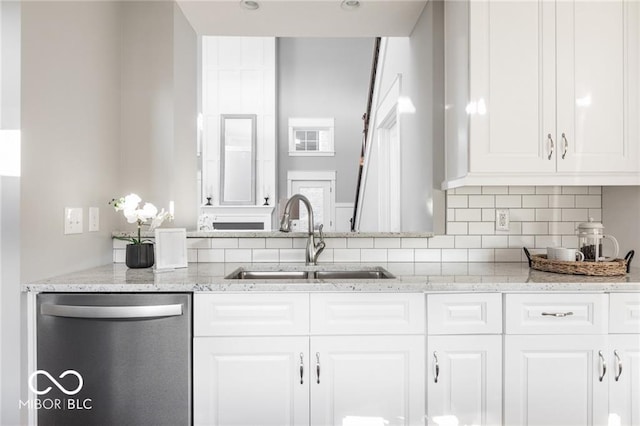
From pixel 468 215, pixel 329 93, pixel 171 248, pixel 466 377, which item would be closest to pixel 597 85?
pixel 468 215

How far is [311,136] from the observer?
6.91m

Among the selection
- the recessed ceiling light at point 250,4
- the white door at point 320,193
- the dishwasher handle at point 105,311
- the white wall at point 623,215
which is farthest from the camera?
the white door at point 320,193

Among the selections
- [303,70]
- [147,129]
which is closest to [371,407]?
[147,129]

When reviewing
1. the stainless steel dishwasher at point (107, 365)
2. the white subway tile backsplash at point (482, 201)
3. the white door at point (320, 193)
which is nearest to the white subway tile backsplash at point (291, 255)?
the stainless steel dishwasher at point (107, 365)

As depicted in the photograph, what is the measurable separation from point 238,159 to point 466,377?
543 centimetres

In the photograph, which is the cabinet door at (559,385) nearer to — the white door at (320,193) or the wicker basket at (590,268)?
the wicker basket at (590,268)

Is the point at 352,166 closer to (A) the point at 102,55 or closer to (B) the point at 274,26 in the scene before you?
(B) the point at 274,26

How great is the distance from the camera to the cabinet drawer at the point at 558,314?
1581mm

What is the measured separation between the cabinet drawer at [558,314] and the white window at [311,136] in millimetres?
5483

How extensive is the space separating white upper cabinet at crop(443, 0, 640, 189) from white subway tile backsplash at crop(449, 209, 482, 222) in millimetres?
379

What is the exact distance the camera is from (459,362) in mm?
1579

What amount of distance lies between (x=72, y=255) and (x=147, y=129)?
0.78 metres

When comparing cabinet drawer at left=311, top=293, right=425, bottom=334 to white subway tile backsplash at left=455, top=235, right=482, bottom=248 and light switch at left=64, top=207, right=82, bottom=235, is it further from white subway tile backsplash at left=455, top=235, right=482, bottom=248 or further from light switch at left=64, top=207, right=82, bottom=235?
light switch at left=64, top=207, right=82, bottom=235

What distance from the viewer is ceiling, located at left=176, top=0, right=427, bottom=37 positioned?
2164mm
